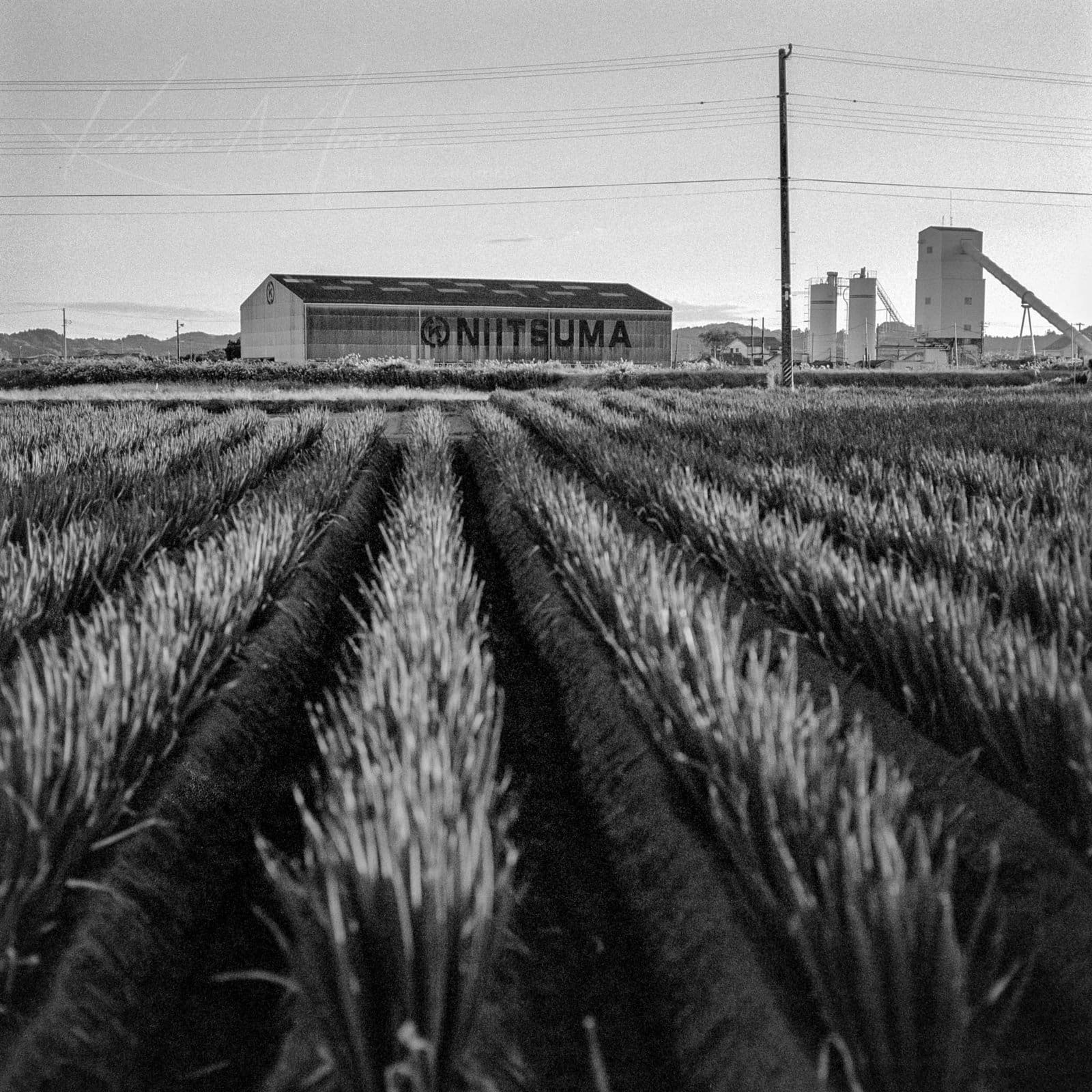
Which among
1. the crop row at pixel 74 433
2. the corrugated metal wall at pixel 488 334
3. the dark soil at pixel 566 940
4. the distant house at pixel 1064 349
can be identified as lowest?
the dark soil at pixel 566 940

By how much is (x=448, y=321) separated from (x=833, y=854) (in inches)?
1512

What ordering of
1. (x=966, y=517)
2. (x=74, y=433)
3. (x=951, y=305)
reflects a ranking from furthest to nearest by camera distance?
(x=951, y=305) < (x=74, y=433) < (x=966, y=517)

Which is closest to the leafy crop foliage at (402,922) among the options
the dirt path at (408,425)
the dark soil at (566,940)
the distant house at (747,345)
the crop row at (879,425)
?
the dark soil at (566,940)

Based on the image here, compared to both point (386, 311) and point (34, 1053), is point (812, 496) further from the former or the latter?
point (386, 311)

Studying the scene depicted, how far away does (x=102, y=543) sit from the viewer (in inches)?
164

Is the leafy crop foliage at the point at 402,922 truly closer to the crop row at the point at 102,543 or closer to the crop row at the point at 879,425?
the crop row at the point at 102,543

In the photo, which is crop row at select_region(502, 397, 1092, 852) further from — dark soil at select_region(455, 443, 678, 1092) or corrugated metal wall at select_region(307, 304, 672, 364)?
corrugated metal wall at select_region(307, 304, 672, 364)

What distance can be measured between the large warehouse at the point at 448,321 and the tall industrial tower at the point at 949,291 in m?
16.3

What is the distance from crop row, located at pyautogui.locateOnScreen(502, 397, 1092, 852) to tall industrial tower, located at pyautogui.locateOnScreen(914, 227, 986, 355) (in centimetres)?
5045

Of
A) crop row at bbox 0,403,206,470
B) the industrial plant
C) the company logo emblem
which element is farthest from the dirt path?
the industrial plant

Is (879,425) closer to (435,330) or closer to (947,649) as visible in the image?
(947,649)

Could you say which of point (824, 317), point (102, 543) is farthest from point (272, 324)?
point (102, 543)

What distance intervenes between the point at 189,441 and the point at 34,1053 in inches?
307

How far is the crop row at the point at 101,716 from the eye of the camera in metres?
1.71
